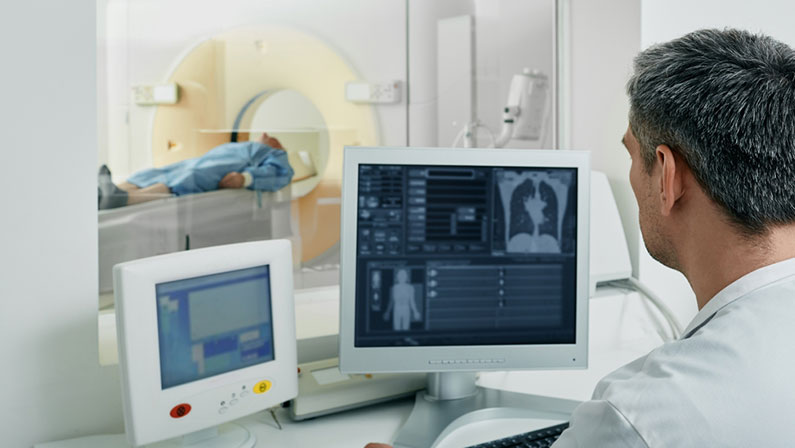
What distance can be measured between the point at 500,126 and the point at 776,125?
5.07ft

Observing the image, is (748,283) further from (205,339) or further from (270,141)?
(270,141)

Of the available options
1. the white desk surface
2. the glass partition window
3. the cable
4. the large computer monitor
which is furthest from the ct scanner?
the cable

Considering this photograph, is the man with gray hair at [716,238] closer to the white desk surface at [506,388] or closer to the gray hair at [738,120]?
the gray hair at [738,120]

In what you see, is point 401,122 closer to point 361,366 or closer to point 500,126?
point 500,126

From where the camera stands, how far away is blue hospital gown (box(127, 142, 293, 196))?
184 centimetres

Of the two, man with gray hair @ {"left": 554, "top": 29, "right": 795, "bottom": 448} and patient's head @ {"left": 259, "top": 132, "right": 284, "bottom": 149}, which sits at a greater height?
patient's head @ {"left": 259, "top": 132, "right": 284, "bottom": 149}

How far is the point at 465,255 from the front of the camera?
4.41 feet

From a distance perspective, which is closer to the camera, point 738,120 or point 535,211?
point 738,120

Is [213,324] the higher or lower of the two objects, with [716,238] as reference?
lower

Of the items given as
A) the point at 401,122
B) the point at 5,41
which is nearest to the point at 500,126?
the point at 401,122

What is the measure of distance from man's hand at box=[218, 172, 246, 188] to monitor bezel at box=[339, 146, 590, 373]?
747 mm

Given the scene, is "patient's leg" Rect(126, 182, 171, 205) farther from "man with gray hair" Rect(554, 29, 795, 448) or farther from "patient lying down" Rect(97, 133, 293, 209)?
"man with gray hair" Rect(554, 29, 795, 448)

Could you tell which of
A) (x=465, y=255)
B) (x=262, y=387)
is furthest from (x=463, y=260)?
(x=262, y=387)

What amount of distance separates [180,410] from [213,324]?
0.15 meters
